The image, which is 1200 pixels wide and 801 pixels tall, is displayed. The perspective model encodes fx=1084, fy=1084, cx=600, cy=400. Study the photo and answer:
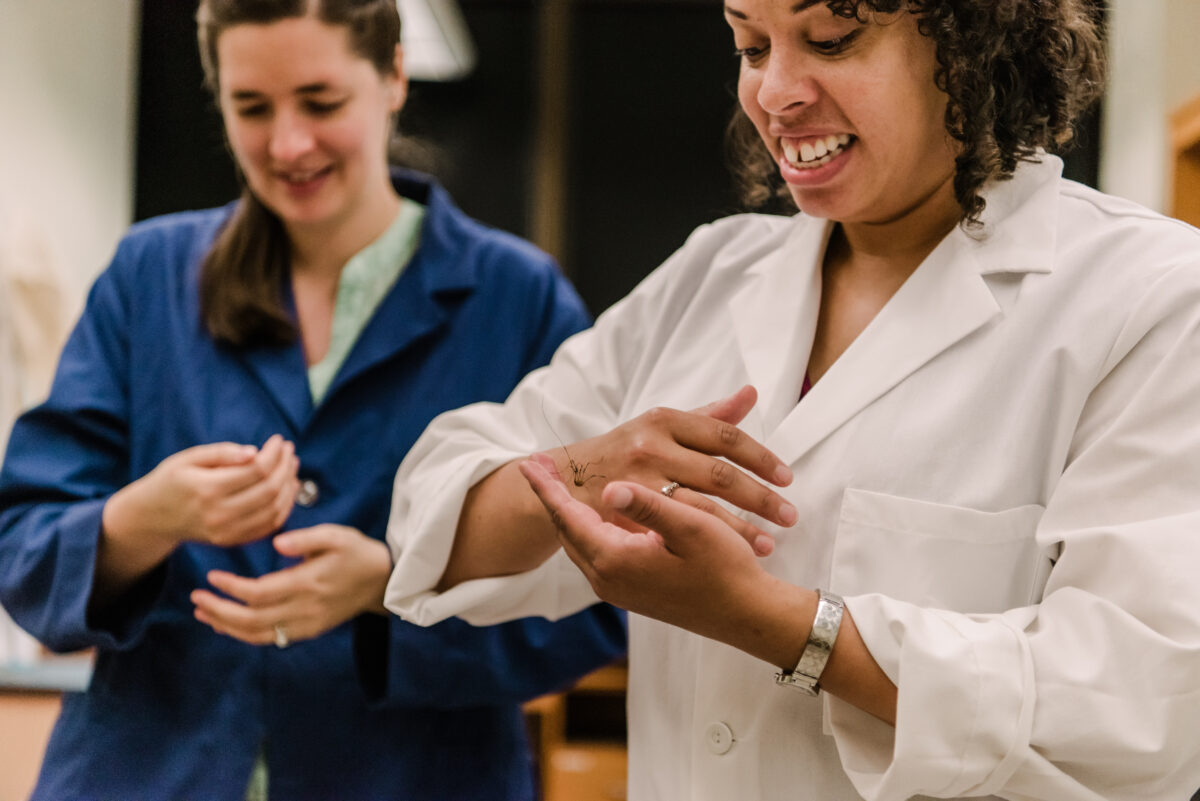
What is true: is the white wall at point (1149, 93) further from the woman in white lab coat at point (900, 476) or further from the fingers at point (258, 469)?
the fingers at point (258, 469)

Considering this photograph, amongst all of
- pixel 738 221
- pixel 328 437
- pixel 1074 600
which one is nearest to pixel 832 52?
pixel 738 221

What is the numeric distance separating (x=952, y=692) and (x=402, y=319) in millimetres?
567

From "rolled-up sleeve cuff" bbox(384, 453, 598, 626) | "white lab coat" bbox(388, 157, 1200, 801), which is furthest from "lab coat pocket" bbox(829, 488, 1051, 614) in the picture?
"rolled-up sleeve cuff" bbox(384, 453, 598, 626)

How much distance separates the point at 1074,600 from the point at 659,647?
0.28 meters

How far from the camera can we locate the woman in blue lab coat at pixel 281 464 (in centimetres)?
85

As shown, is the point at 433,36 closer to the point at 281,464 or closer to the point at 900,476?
the point at 281,464

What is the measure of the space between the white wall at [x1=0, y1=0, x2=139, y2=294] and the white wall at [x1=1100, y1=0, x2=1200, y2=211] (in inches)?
30.9

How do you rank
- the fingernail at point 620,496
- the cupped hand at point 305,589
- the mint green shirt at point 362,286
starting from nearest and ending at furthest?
1. the fingernail at point 620,496
2. the cupped hand at point 305,589
3. the mint green shirt at point 362,286

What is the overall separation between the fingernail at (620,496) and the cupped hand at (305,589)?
1.23ft

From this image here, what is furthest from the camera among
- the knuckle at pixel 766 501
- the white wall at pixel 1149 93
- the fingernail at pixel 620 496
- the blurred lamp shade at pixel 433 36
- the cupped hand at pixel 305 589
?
the blurred lamp shade at pixel 433 36

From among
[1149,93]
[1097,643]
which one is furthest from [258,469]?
[1149,93]

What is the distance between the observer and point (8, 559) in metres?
0.88

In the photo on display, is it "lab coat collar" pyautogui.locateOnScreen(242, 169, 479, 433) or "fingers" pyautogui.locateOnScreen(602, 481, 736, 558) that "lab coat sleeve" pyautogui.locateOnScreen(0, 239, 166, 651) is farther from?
"fingers" pyautogui.locateOnScreen(602, 481, 736, 558)

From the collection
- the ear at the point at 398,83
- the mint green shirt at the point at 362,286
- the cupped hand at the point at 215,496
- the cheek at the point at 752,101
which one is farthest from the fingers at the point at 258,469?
the cheek at the point at 752,101
